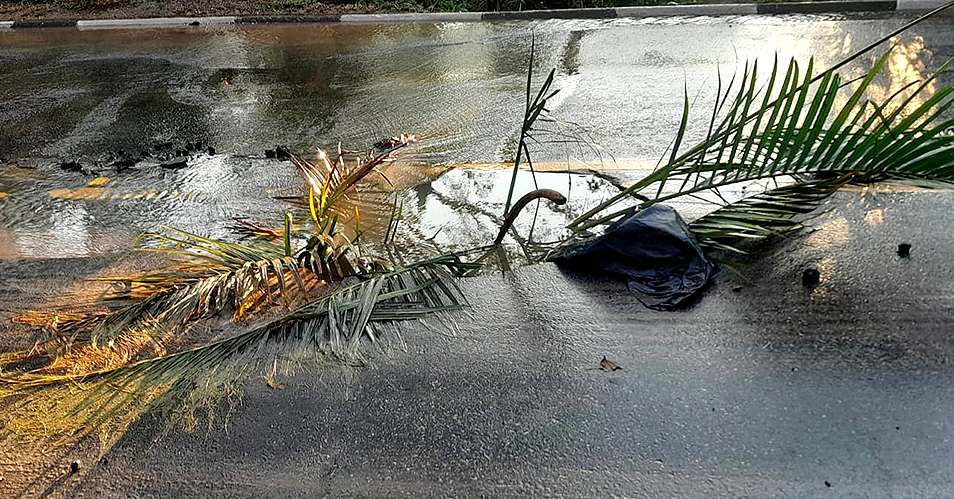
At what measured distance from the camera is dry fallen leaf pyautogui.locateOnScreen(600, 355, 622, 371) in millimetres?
2986

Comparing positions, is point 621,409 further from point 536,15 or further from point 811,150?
point 536,15

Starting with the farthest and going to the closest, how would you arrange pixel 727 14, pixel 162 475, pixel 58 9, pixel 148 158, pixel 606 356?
pixel 58 9 → pixel 727 14 → pixel 148 158 → pixel 606 356 → pixel 162 475

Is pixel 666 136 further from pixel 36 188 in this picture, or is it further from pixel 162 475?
pixel 36 188

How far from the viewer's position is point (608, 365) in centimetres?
300

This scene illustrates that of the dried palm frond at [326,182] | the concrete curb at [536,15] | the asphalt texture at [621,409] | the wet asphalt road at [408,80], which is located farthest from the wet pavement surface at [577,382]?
the concrete curb at [536,15]

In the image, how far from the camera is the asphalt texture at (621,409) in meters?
2.52

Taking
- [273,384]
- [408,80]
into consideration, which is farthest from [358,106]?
[273,384]

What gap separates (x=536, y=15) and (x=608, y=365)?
7.07 m

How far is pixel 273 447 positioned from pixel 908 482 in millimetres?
2131

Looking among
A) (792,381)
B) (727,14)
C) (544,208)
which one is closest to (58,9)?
(727,14)

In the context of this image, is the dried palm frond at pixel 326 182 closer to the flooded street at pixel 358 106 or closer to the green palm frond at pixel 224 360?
the flooded street at pixel 358 106

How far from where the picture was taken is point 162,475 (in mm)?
2662

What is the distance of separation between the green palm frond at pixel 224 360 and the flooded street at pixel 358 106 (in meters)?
0.65

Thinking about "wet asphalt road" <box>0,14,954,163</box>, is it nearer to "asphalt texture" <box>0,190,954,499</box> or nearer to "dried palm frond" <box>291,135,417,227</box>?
"dried palm frond" <box>291,135,417,227</box>
